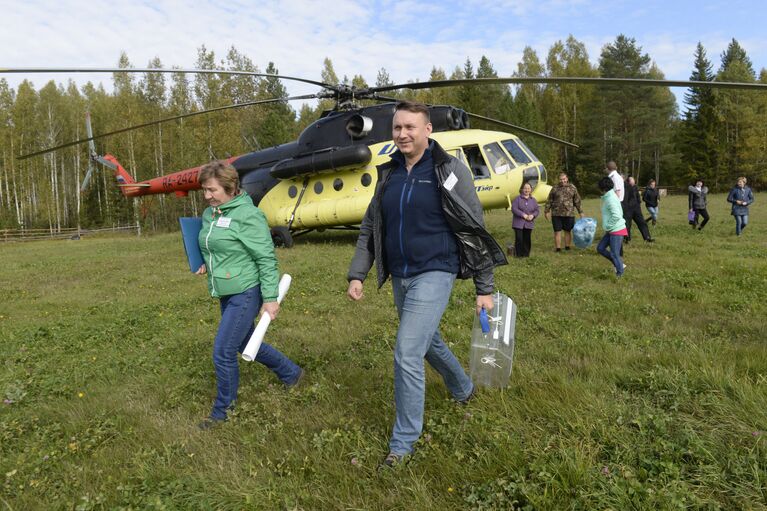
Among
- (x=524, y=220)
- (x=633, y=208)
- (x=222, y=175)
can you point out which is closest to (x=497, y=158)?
(x=524, y=220)

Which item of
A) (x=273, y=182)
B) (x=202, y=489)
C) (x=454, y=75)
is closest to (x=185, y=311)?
(x=202, y=489)

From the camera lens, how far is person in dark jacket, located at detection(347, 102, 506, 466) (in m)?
2.53

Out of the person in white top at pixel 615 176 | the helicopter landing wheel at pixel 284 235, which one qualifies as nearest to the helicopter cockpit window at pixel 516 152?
the person in white top at pixel 615 176

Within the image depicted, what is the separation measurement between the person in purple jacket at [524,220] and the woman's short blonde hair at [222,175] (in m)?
7.04

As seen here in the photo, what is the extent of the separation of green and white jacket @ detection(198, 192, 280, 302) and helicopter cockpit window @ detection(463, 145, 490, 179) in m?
7.84

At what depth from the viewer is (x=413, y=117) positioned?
8.49 ft

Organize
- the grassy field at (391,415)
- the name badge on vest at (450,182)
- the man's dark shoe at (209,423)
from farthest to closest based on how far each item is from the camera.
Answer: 1. the man's dark shoe at (209,423)
2. the name badge on vest at (450,182)
3. the grassy field at (391,415)

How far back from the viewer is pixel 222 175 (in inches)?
130

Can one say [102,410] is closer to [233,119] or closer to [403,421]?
[403,421]

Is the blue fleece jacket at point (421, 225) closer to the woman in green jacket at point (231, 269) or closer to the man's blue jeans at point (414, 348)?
the man's blue jeans at point (414, 348)

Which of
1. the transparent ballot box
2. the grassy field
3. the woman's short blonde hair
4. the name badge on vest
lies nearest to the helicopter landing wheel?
the grassy field

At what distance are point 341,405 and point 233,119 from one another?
3323 centimetres

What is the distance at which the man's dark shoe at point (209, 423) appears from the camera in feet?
10.3

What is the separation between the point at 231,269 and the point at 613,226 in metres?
6.02
